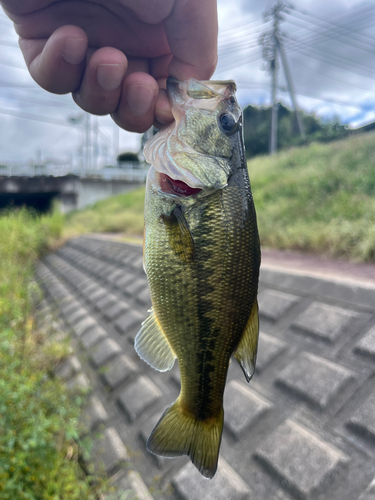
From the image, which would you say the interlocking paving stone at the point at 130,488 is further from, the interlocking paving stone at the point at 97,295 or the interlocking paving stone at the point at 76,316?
the interlocking paving stone at the point at 97,295

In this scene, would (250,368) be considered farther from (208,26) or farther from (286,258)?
(286,258)

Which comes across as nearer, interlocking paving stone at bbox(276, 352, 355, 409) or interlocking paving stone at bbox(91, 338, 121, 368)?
interlocking paving stone at bbox(276, 352, 355, 409)

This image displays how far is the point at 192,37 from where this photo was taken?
3.76ft

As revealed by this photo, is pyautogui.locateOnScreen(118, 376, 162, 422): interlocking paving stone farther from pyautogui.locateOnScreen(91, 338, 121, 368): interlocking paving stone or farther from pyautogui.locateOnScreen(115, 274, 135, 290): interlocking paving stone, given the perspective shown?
pyautogui.locateOnScreen(115, 274, 135, 290): interlocking paving stone

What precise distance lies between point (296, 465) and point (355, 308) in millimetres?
1318

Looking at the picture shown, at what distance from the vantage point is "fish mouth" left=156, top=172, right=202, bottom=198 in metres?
1.07

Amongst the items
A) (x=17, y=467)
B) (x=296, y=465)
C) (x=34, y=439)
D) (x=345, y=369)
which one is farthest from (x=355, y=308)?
(x=17, y=467)

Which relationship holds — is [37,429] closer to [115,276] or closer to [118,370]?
[118,370]

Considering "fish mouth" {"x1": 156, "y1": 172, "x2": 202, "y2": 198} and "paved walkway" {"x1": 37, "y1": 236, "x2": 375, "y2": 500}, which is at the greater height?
"fish mouth" {"x1": 156, "y1": 172, "x2": 202, "y2": 198}

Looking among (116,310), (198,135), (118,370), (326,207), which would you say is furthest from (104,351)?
(326,207)

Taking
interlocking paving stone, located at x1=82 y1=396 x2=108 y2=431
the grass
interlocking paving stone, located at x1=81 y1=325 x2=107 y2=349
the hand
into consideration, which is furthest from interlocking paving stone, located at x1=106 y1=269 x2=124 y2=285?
the hand

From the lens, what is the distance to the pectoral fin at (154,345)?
1.07 m

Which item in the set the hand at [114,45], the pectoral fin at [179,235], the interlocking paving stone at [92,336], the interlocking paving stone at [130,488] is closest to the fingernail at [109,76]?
the hand at [114,45]

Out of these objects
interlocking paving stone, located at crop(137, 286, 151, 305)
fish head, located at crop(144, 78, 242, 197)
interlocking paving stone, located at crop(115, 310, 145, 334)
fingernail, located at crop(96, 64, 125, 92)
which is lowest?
interlocking paving stone, located at crop(115, 310, 145, 334)
